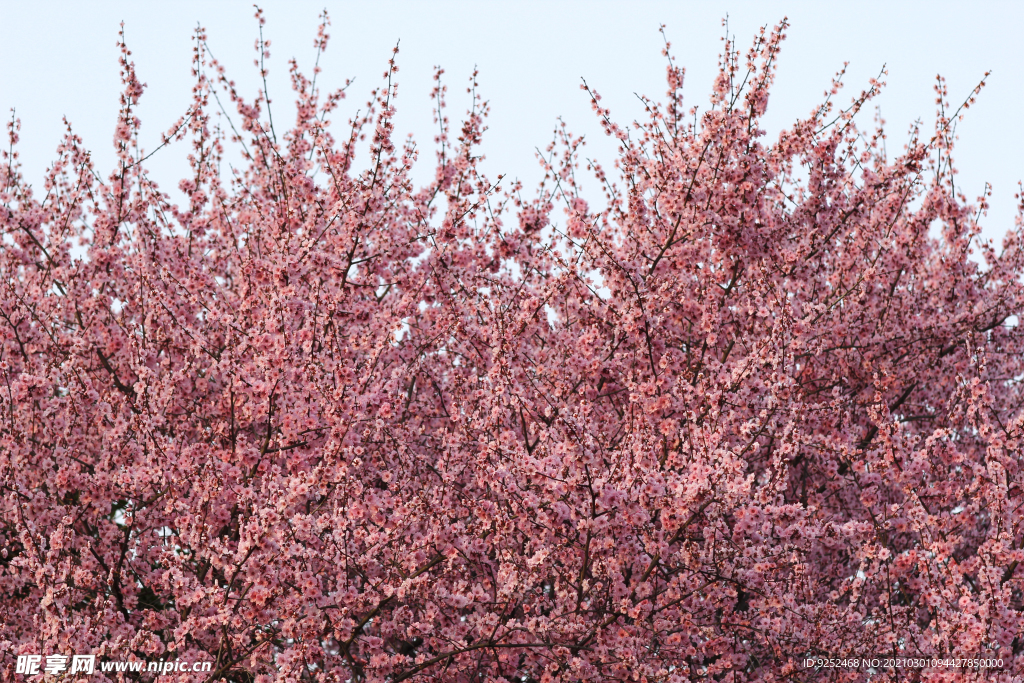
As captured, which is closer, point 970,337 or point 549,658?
point 549,658

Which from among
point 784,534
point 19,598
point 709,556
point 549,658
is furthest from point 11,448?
point 784,534

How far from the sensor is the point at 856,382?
1077 centimetres

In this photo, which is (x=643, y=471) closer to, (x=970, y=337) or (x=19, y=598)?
(x=19, y=598)

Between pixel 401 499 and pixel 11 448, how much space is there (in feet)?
9.25

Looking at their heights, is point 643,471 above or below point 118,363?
below

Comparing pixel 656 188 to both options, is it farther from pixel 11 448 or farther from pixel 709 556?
pixel 11 448

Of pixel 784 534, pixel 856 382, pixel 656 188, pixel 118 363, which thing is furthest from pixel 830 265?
pixel 118 363

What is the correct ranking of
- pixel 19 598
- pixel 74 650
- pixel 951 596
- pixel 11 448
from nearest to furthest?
pixel 74 650 → pixel 951 596 → pixel 11 448 → pixel 19 598

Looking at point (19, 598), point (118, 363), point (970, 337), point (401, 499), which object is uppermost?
point (970, 337)

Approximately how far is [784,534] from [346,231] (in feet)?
13.4

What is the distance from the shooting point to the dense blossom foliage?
657cm

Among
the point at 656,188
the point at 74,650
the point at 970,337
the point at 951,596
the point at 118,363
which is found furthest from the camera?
the point at 970,337

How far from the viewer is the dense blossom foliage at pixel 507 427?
6.57m

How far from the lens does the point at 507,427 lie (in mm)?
7715
